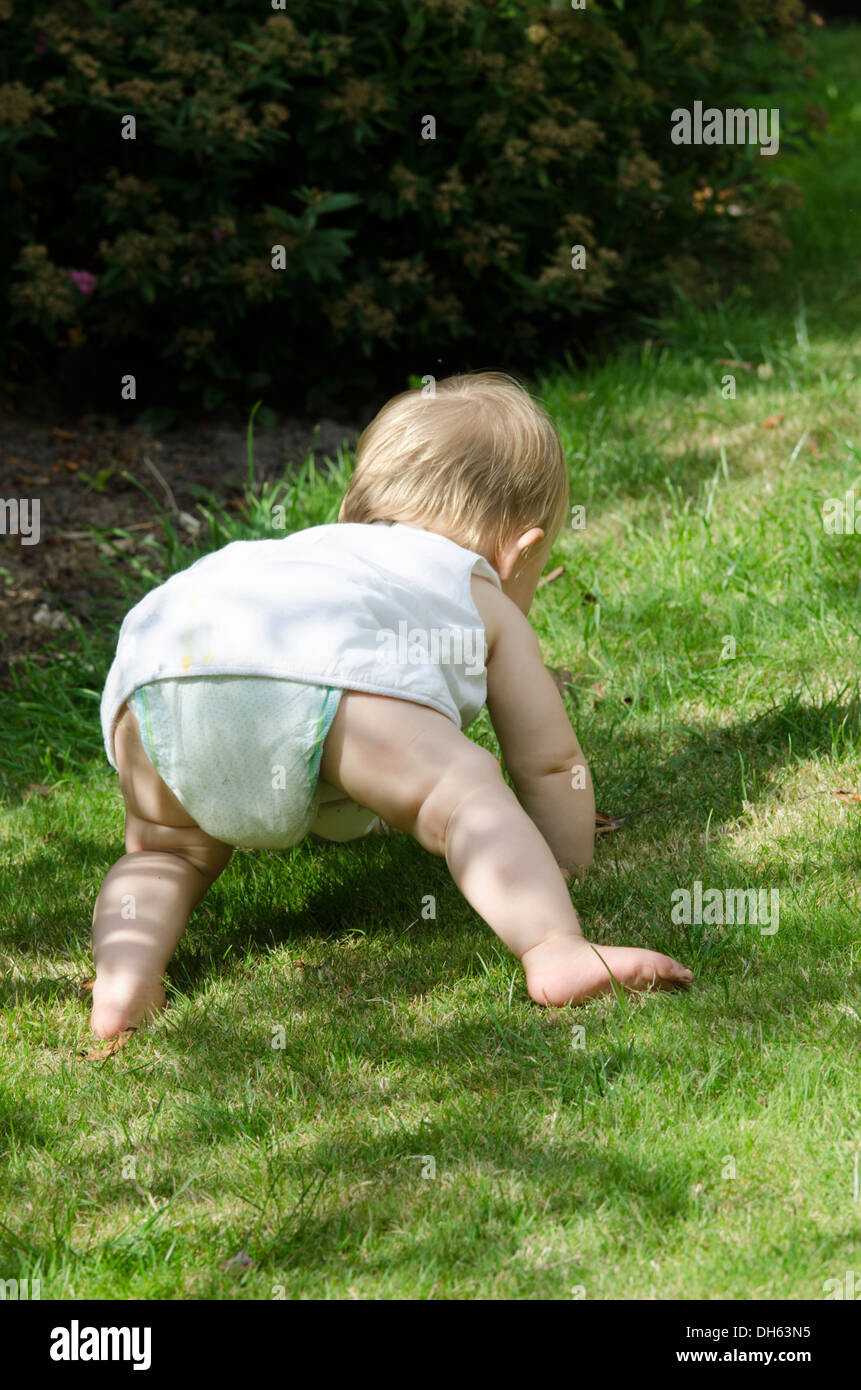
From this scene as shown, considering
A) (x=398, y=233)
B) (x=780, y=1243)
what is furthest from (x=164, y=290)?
(x=780, y=1243)

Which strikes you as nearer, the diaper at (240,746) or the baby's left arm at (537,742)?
the diaper at (240,746)

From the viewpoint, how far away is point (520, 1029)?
2.37 meters

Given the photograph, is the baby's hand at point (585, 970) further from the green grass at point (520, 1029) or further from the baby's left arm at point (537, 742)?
the baby's left arm at point (537, 742)

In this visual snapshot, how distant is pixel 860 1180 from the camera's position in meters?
1.91

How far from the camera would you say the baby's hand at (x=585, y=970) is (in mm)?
2348

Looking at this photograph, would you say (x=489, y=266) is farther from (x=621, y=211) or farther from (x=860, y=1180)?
(x=860, y=1180)

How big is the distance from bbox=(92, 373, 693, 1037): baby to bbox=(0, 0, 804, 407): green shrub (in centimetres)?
262

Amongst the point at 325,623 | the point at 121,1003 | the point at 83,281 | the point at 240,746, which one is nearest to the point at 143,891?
the point at 121,1003

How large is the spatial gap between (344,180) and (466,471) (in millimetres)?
2892

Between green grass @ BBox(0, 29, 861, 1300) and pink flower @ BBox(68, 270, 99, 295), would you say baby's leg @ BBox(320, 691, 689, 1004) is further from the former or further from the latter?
pink flower @ BBox(68, 270, 99, 295)

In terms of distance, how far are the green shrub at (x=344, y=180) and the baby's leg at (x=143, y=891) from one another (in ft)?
9.06

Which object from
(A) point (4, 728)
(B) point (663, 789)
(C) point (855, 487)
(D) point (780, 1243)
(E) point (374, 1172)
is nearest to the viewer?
(D) point (780, 1243)

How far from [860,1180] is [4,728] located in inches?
106

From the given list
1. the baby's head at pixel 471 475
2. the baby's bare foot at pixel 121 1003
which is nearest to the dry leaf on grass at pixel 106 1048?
the baby's bare foot at pixel 121 1003
